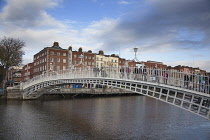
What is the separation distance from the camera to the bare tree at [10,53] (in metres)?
39.1

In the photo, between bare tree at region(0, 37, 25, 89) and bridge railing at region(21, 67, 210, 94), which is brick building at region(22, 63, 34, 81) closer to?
bare tree at region(0, 37, 25, 89)

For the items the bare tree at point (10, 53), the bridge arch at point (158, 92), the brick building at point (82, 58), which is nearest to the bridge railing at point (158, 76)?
the bridge arch at point (158, 92)

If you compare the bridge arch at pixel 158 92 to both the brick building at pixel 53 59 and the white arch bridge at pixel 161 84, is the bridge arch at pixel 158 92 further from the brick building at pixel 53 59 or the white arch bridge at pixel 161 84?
the brick building at pixel 53 59

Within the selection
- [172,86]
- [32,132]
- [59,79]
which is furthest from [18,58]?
[172,86]

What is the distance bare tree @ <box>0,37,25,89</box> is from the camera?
3909 centimetres

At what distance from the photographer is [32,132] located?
15211 millimetres

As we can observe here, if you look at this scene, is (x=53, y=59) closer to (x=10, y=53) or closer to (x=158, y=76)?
(x=10, y=53)

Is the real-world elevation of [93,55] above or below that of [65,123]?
above

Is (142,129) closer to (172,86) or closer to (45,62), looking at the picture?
(172,86)

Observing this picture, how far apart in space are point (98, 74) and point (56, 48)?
4010 cm

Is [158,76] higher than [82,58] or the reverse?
the reverse

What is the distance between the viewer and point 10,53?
131ft

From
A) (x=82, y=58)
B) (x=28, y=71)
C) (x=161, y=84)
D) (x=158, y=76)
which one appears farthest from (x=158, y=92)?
(x=28, y=71)

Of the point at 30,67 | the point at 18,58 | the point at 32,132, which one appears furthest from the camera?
the point at 30,67
